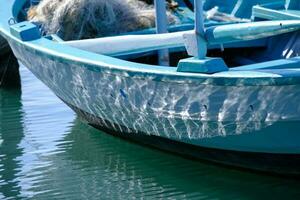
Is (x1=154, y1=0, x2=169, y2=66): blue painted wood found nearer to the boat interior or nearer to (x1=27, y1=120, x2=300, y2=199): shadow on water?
the boat interior

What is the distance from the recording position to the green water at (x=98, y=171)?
4574 millimetres

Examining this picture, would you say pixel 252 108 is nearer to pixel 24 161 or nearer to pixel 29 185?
pixel 29 185

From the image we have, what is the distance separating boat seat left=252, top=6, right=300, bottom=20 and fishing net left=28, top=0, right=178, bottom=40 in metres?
0.73

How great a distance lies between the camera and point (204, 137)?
4.52 meters

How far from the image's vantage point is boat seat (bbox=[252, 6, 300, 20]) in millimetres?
5477

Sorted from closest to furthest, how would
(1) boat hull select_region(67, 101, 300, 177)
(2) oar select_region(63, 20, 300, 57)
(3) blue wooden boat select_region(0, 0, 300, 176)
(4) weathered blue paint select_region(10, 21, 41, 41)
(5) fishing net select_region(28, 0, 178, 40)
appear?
1. (3) blue wooden boat select_region(0, 0, 300, 176)
2. (2) oar select_region(63, 20, 300, 57)
3. (1) boat hull select_region(67, 101, 300, 177)
4. (4) weathered blue paint select_region(10, 21, 41, 41)
5. (5) fishing net select_region(28, 0, 178, 40)

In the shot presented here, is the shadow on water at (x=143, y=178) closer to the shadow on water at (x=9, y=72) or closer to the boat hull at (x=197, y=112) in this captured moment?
the boat hull at (x=197, y=112)

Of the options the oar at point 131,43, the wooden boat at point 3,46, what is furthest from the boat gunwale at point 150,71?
the wooden boat at point 3,46

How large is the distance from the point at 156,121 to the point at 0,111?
2639 mm

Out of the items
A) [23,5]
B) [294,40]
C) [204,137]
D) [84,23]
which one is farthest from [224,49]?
[23,5]

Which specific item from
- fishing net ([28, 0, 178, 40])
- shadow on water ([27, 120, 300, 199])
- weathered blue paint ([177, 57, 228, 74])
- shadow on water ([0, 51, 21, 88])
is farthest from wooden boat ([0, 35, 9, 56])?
weathered blue paint ([177, 57, 228, 74])

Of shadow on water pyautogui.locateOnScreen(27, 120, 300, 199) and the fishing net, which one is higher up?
the fishing net

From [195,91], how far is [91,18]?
211 cm

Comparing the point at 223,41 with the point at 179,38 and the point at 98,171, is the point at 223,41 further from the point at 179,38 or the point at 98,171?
the point at 98,171
